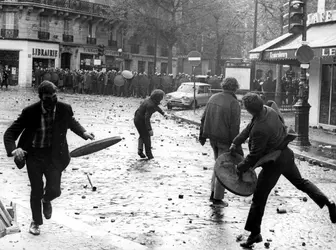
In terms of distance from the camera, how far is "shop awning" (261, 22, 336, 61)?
1855 centimetres

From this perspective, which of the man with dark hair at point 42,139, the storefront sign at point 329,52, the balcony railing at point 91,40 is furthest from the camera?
the balcony railing at point 91,40

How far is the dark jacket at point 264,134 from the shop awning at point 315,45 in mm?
12731

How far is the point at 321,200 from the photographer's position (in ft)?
21.8

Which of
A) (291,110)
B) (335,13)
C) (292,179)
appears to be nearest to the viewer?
(292,179)

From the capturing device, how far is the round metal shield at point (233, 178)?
21.2ft

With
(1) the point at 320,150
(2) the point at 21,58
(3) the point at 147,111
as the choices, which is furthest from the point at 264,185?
(2) the point at 21,58

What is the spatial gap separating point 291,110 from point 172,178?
20655mm

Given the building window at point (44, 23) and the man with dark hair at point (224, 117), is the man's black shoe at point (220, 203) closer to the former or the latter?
the man with dark hair at point (224, 117)

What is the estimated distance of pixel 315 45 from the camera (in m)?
19.2

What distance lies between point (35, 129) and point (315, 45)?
14604 millimetres

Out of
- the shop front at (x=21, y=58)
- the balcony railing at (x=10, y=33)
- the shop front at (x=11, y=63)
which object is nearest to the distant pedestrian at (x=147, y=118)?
the shop front at (x=21, y=58)

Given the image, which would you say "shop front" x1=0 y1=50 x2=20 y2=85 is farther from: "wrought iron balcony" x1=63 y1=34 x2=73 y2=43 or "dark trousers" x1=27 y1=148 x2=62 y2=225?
"dark trousers" x1=27 y1=148 x2=62 y2=225

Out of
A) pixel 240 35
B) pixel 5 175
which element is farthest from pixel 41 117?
pixel 240 35

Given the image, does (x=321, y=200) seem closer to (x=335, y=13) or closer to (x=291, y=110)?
(x=335, y=13)
